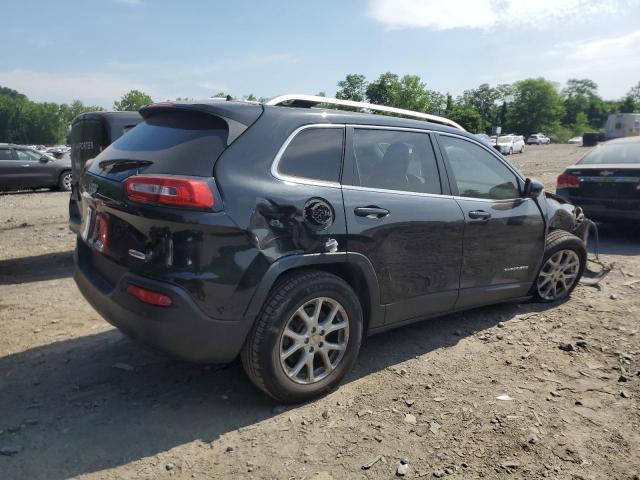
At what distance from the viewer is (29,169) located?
1501cm

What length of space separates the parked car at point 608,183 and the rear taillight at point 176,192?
7040mm

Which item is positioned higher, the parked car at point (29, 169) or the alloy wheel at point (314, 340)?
the parked car at point (29, 169)

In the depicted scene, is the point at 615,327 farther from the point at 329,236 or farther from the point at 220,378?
the point at 220,378

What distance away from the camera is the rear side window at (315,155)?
10.5 ft

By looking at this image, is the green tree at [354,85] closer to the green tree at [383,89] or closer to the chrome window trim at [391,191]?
the green tree at [383,89]

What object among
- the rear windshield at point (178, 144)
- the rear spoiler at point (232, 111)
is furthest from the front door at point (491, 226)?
the rear windshield at point (178, 144)

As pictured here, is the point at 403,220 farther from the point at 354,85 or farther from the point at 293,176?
the point at 354,85

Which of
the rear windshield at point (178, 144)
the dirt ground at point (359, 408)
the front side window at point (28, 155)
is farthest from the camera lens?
the front side window at point (28, 155)

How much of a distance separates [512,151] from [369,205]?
45.4 m

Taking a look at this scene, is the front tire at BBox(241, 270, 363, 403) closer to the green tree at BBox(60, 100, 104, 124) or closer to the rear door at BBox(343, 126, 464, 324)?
the rear door at BBox(343, 126, 464, 324)

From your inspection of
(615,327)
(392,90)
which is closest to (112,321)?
(615,327)

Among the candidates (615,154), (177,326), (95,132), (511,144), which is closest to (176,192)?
(177,326)

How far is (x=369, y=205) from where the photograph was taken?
11.3 ft

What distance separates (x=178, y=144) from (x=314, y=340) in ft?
4.69
